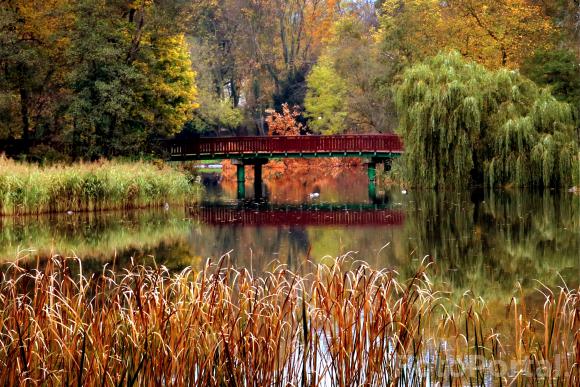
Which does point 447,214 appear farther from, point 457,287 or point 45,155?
point 45,155

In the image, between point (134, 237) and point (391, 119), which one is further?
point (391, 119)

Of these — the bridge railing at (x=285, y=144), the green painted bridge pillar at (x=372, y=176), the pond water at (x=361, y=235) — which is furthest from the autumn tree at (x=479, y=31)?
the pond water at (x=361, y=235)

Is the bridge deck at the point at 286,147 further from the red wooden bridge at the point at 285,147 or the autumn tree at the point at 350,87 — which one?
the autumn tree at the point at 350,87

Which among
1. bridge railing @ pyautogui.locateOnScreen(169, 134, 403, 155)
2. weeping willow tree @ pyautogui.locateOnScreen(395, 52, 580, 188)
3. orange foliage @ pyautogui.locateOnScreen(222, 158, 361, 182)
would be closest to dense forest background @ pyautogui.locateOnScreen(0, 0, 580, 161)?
weeping willow tree @ pyautogui.locateOnScreen(395, 52, 580, 188)

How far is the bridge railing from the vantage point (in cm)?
3644

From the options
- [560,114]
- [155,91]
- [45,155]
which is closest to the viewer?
[560,114]

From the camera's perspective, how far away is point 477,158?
27.5 metres

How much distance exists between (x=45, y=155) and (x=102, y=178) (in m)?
6.59

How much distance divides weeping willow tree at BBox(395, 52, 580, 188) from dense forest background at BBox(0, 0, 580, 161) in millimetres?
518

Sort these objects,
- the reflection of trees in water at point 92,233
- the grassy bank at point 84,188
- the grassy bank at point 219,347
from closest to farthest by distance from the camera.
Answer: the grassy bank at point 219,347
the reflection of trees in water at point 92,233
the grassy bank at point 84,188

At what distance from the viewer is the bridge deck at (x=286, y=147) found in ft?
120

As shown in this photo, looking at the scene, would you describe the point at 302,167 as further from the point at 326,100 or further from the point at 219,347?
the point at 219,347

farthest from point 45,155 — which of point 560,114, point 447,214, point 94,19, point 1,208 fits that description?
point 560,114

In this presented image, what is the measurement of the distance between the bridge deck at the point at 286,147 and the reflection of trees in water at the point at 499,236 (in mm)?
10260
